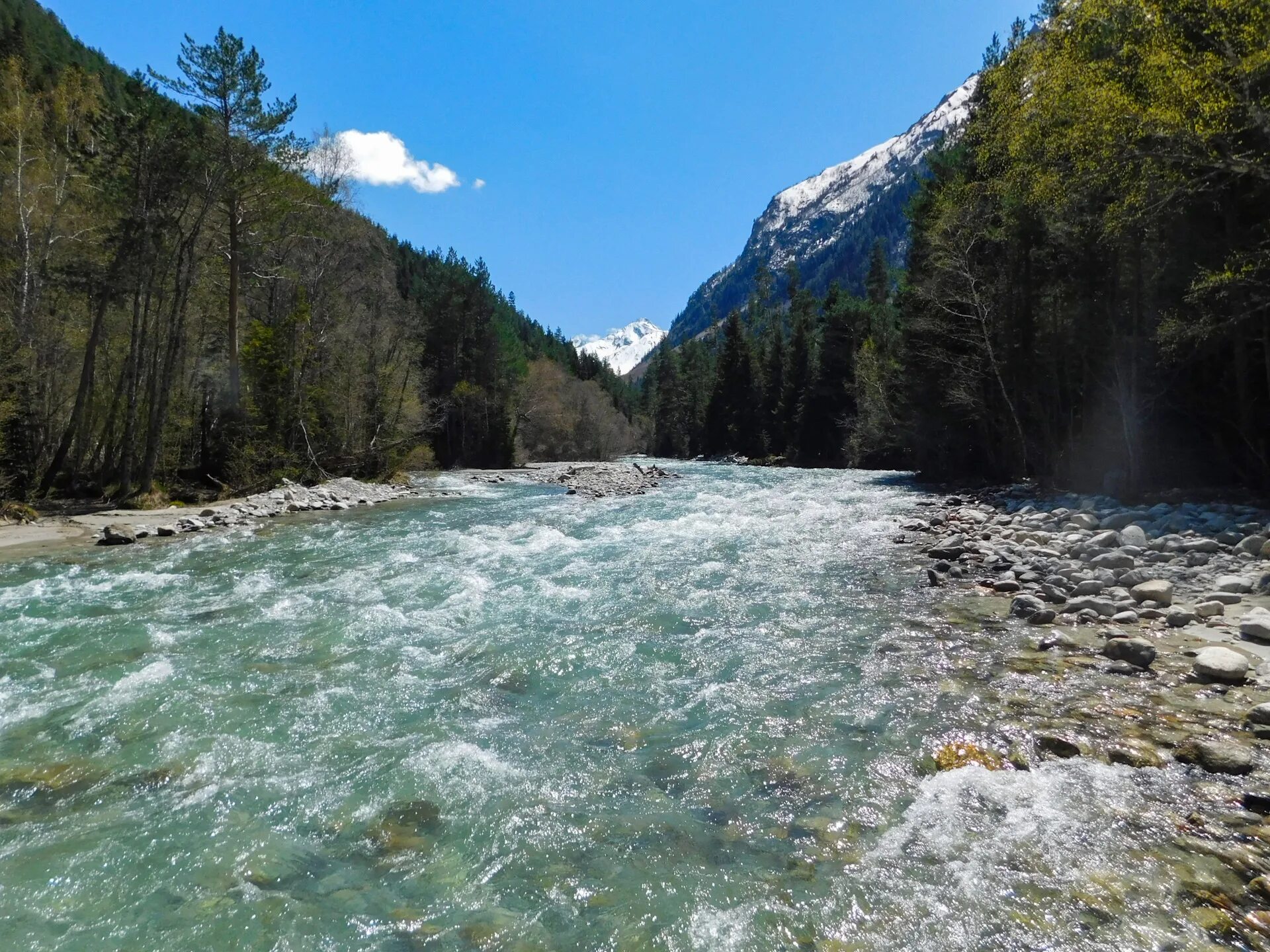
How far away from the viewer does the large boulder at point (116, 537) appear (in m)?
12.1

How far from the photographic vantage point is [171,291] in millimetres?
18906

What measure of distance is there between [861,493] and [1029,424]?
18.9 ft

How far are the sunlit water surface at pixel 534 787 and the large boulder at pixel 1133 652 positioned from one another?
101 centimetres

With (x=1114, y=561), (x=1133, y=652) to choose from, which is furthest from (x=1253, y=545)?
(x=1133, y=652)

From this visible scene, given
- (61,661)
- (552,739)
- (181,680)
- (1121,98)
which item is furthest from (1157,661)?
(61,661)

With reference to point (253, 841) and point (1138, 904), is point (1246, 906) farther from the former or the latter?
point (253, 841)

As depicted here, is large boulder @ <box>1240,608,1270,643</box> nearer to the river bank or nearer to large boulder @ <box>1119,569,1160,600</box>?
large boulder @ <box>1119,569,1160,600</box>

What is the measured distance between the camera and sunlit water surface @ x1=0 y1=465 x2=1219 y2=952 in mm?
2965

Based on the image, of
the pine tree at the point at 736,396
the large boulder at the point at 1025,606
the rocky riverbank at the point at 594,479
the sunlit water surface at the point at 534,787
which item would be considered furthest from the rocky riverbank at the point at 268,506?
the pine tree at the point at 736,396

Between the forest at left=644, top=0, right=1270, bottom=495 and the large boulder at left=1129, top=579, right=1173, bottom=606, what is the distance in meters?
5.18

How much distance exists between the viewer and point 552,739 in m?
4.79

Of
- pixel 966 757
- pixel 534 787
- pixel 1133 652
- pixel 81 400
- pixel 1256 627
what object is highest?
pixel 81 400

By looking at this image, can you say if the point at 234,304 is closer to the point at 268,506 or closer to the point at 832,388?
the point at 268,506

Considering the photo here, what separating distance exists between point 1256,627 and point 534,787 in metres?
6.73
